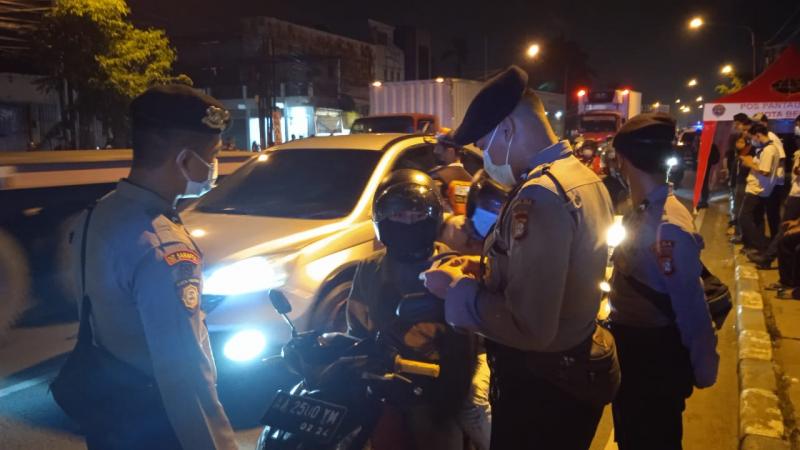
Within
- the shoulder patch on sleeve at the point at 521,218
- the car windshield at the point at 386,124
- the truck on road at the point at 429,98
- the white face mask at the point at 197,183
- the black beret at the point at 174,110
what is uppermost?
the truck on road at the point at 429,98

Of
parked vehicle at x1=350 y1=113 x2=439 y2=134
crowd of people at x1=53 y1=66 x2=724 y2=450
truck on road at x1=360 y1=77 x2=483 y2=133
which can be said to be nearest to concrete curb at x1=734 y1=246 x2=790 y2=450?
crowd of people at x1=53 y1=66 x2=724 y2=450

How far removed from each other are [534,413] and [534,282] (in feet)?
1.68

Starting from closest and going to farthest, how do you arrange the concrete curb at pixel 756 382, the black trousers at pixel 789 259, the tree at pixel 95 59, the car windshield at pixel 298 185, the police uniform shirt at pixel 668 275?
the police uniform shirt at pixel 668 275 < the concrete curb at pixel 756 382 < the car windshield at pixel 298 185 < the black trousers at pixel 789 259 < the tree at pixel 95 59

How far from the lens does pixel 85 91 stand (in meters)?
20.9

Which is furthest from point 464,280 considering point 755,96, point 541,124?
point 755,96

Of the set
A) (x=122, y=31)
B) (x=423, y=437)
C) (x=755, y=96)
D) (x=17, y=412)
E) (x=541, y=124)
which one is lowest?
(x=17, y=412)

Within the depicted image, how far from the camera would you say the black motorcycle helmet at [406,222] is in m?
2.61

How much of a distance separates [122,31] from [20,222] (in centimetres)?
1671

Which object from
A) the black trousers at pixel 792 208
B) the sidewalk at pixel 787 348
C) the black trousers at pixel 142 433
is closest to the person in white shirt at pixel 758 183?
the black trousers at pixel 792 208

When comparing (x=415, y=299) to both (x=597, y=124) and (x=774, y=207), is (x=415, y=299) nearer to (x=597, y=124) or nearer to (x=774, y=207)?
(x=774, y=207)

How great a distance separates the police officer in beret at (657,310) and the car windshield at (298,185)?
255 cm

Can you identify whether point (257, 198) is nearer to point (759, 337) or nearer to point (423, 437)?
point (423, 437)

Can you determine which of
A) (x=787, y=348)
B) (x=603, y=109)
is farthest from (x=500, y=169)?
(x=603, y=109)

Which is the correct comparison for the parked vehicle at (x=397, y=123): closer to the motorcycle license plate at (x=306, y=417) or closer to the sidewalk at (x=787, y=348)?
the sidewalk at (x=787, y=348)
